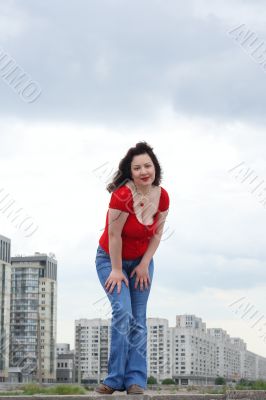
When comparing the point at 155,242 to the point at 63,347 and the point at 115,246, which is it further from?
the point at 63,347

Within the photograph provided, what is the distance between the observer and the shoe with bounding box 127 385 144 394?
5.85 m

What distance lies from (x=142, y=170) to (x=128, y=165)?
0.15 meters

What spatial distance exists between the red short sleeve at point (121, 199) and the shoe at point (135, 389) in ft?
4.00

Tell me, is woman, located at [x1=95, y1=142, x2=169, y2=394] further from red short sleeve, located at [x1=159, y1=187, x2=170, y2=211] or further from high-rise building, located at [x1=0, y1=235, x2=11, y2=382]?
high-rise building, located at [x1=0, y1=235, x2=11, y2=382]

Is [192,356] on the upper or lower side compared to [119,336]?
lower

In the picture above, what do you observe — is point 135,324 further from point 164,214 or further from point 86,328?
point 86,328

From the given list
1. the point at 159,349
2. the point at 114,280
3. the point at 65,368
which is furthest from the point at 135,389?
the point at 159,349

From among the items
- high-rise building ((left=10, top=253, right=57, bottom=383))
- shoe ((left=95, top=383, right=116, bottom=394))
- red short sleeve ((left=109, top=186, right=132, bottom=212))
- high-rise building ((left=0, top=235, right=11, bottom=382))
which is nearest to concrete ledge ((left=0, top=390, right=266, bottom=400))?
shoe ((left=95, top=383, right=116, bottom=394))

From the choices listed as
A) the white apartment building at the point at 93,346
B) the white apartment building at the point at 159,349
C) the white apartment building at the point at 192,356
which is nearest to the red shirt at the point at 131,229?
the white apartment building at the point at 93,346

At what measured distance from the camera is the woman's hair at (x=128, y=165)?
6145 mm

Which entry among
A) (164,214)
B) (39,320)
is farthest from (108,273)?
(39,320)

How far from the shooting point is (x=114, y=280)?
6.06m

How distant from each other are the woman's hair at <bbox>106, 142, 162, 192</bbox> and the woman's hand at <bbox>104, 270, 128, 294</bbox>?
0.59 meters

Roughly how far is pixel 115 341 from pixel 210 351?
447 feet
